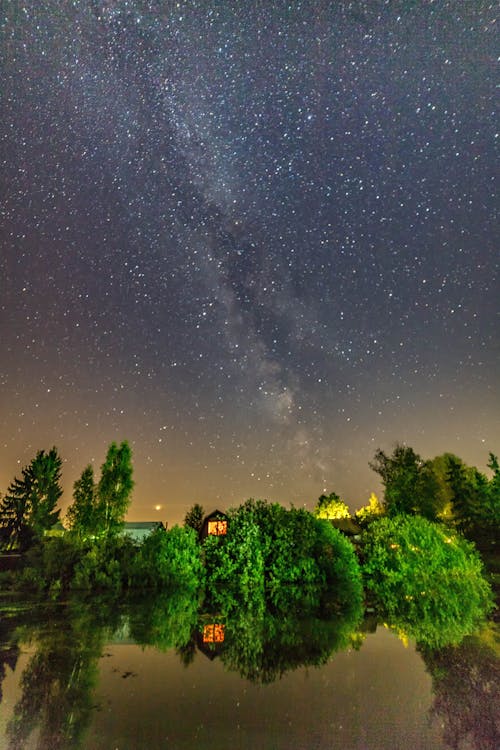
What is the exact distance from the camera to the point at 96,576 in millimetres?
21828

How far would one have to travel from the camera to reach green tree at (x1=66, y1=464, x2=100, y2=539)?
35.6 meters

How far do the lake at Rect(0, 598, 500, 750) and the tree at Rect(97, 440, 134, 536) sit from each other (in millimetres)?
25797

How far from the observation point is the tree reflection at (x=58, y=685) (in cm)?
541

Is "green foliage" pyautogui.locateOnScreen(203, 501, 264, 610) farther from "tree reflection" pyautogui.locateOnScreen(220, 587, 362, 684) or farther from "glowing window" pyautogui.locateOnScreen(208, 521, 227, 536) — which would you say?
"glowing window" pyautogui.locateOnScreen(208, 521, 227, 536)

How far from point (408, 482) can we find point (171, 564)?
47.4 meters

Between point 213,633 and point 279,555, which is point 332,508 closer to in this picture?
point 279,555

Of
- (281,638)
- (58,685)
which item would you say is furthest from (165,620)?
(58,685)

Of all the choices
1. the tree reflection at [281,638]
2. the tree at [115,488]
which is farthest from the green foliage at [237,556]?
the tree at [115,488]

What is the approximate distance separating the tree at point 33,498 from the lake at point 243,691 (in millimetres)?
44996

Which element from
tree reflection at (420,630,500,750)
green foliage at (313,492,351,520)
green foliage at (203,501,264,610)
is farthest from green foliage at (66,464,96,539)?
green foliage at (313,492,351,520)

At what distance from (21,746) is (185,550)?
60.2 feet

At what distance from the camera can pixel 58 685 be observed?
725 cm

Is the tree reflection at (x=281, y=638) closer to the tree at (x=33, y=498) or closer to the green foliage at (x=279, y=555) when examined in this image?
the green foliage at (x=279, y=555)

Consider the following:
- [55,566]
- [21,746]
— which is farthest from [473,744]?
[55,566]
